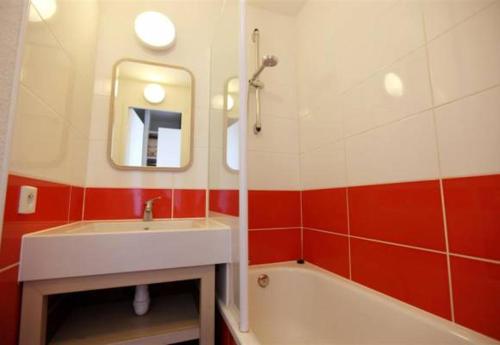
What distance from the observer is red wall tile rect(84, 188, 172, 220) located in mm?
1216

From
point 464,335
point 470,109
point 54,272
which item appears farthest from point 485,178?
point 54,272

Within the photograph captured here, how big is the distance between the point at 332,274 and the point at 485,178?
0.82 metres

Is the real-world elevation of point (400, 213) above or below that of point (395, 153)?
below

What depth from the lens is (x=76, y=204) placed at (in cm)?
111

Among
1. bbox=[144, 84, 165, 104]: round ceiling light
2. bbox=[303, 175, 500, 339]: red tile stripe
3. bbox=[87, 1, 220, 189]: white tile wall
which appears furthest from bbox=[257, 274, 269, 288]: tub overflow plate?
bbox=[144, 84, 165, 104]: round ceiling light

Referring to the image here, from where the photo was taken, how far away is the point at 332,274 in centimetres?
121

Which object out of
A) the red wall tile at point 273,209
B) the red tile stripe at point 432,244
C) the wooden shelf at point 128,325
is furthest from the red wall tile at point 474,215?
the wooden shelf at point 128,325

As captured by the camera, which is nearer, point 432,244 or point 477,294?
point 477,294

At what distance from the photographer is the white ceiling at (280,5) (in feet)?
5.10

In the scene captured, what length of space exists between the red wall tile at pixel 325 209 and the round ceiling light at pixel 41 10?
138 cm

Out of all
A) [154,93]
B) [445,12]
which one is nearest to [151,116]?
[154,93]

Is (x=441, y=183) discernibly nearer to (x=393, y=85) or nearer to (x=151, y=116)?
(x=393, y=85)

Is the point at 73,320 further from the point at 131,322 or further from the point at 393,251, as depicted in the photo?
the point at 393,251

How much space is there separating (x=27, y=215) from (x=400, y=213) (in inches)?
51.5
